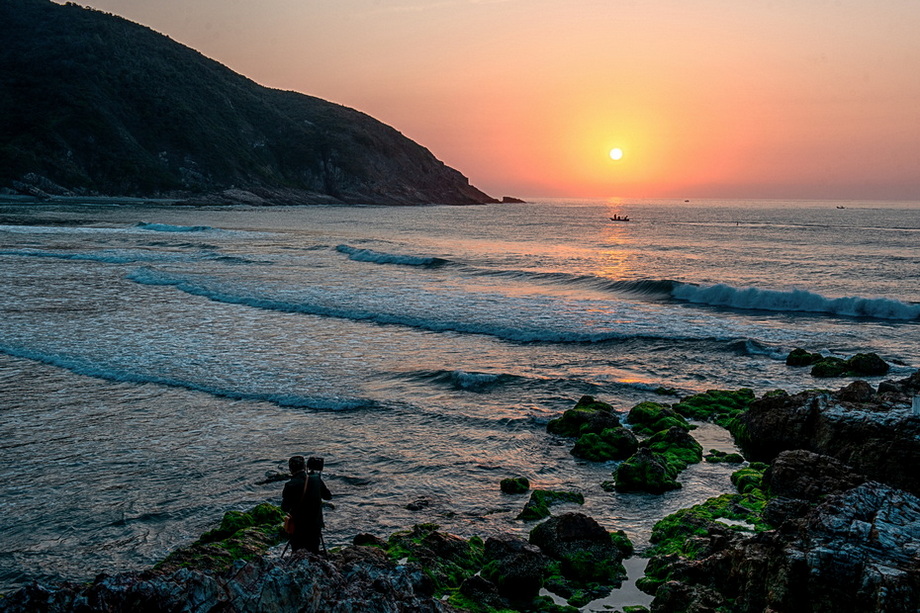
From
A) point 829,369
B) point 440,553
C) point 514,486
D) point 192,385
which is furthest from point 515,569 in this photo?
point 829,369

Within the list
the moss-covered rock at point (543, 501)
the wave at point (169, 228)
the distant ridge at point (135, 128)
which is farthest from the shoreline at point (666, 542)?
the distant ridge at point (135, 128)

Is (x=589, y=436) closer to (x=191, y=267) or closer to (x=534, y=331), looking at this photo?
(x=534, y=331)

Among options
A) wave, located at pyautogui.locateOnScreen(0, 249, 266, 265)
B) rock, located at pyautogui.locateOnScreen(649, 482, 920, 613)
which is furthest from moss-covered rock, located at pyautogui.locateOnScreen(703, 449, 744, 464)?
wave, located at pyautogui.locateOnScreen(0, 249, 266, 265)

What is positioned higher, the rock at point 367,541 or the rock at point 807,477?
the rock at point 807,477

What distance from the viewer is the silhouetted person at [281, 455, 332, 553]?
7535mm

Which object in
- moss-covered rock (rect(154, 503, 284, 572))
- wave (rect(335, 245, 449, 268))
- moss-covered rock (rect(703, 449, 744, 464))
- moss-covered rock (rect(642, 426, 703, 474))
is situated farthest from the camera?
wave (rect(335, 245, 449, 268))

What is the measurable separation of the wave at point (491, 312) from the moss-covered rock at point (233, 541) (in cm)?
1494

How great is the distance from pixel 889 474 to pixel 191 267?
129ft

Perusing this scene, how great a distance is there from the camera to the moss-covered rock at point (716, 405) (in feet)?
50.0

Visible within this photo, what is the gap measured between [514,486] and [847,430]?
5770mm

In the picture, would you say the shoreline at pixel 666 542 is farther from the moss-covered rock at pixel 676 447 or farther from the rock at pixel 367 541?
the moss-covered rock at pixel 676 447

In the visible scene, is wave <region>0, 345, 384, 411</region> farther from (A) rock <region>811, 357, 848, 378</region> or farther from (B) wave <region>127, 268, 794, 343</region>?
(A) rock <region>811, 357, 848, 378</region>

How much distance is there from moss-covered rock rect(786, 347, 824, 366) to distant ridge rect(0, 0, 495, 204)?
130 meters

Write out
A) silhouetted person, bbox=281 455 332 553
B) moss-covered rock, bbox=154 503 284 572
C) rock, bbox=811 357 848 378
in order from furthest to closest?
rock, bbox=811 357 848 378 → moss-covered rock, bbox=154 503 284 572 → silhouetted person, bbox=281 455 332 553
